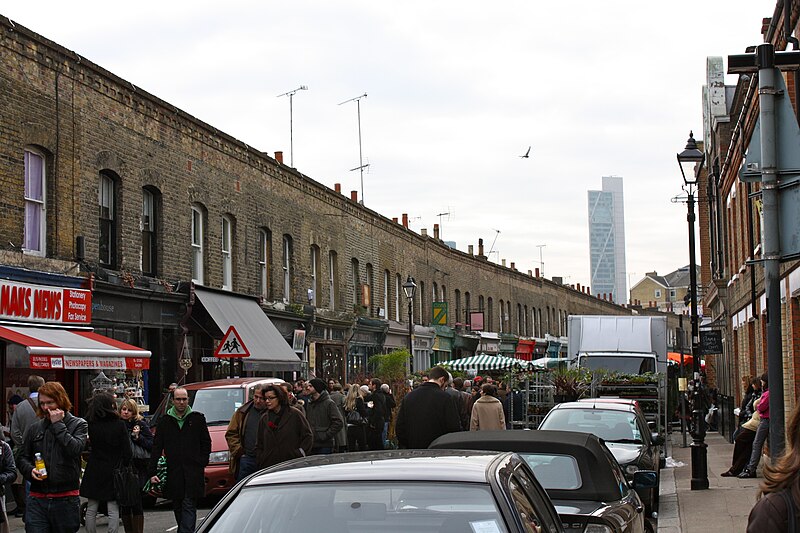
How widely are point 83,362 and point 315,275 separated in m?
18.0

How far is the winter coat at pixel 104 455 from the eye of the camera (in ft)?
34.9

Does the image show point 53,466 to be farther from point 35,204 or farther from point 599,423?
point 35,204

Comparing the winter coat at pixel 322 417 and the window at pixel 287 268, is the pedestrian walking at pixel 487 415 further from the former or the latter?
the window at pixel 287 268

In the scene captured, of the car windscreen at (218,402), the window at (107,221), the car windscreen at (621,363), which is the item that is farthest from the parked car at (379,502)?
the car windscreen at (621,363)

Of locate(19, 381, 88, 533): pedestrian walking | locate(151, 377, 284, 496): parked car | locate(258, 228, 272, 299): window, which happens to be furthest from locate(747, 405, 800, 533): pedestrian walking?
locate(258, 228, 272, 299): window

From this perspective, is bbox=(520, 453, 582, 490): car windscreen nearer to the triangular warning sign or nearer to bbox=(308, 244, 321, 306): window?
the triangular warning sign

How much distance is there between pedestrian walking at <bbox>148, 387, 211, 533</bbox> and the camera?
36.9 feet

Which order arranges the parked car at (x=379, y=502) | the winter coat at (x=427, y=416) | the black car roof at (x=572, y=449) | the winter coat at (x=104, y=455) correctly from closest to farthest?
1. the parked car at (x=379, y=502)
2. the black car roof at (x=572, y=449)
3. the winter coat at (x=104, y=455)
4. the winter coat at (x=427, y=416)

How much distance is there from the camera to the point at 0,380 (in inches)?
710

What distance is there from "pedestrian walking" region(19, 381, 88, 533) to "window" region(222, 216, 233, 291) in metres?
18.5

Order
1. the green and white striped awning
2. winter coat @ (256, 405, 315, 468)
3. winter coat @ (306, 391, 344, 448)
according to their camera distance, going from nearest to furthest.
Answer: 1. winter coat @ (256, 405, 315, 468)
2. winter coat @ (306, 391, 344, 448)
3. the green and white striped awning

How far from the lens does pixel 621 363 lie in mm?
29203

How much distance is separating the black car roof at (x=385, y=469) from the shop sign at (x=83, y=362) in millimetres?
12413

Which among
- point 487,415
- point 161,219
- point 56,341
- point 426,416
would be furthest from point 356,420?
point 426,416
